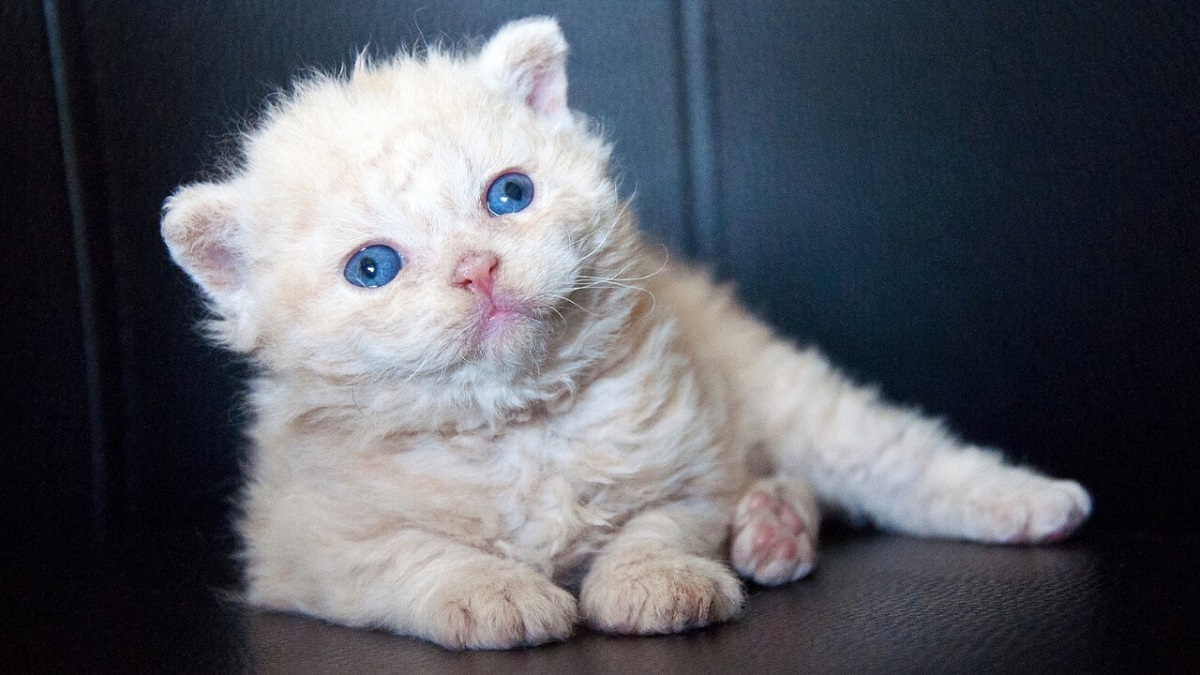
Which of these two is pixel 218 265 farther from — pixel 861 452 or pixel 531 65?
pixel 861 452

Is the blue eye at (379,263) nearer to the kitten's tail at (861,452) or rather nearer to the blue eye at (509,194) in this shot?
A: the blue eye at (509,194)

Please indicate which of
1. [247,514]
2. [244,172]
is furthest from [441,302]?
[247,514]

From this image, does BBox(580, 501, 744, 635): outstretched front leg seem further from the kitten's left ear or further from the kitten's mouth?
the kitten's left ear

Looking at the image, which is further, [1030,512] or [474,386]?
[1030,512]

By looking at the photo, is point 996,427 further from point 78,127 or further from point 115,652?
point 78,127

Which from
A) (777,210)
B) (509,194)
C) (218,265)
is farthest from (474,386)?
(777,210)
